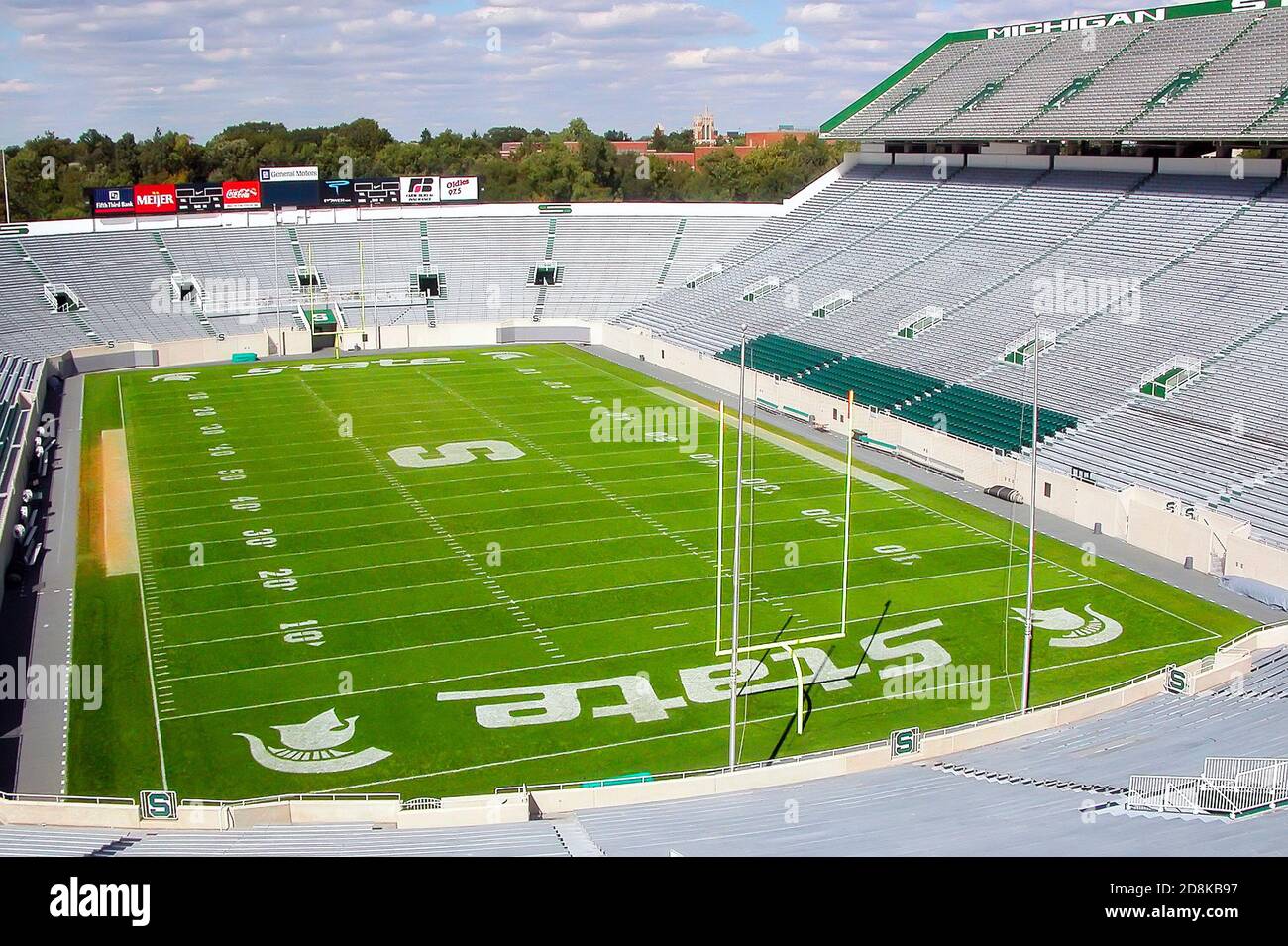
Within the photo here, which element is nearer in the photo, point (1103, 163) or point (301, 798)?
point (301, 798)

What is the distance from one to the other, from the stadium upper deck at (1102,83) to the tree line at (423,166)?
26.5 metres

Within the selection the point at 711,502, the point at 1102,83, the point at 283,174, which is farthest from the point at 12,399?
the point at 1102,83

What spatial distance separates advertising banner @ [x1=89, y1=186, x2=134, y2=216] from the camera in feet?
162

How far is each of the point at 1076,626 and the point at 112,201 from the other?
42.3m

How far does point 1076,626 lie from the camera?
19891 mm

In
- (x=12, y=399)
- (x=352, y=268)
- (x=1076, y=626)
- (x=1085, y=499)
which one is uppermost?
(x=352, y=268)

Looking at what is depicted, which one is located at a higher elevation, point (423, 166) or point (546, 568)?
point (423, 166)

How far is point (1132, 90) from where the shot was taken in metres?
37.7

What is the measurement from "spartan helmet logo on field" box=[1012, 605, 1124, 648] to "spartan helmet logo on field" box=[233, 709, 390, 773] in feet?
33.6

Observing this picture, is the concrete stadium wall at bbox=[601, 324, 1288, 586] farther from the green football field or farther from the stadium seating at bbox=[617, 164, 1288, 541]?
the green football field
